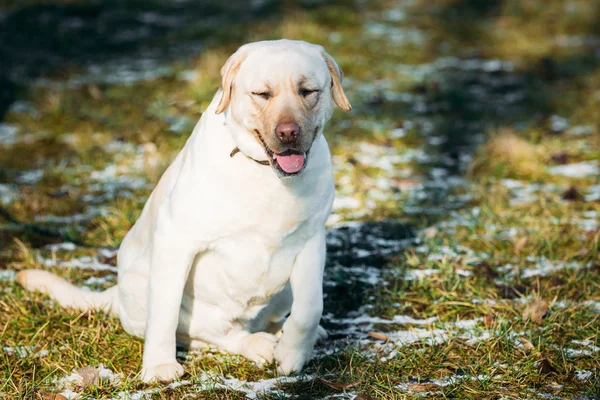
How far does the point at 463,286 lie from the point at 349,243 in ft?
2.98

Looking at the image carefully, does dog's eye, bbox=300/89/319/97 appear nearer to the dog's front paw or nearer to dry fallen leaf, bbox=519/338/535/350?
the dog's front paw

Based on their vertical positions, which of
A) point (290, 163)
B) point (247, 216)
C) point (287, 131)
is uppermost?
point (287, 131)

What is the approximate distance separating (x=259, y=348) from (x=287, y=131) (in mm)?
1117

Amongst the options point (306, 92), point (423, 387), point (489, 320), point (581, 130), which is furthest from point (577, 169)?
point (306, 92)

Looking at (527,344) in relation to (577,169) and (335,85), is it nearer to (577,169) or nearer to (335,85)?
(335,85)

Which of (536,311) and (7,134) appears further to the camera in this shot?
(7,134)

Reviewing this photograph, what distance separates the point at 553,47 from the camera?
962 cm

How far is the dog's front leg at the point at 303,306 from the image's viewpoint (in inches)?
Result: 120

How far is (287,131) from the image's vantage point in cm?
266

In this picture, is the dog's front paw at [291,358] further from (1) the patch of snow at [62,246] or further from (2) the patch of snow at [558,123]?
(2) the patch of snow at [558,123]

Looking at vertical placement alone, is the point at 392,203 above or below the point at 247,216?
below

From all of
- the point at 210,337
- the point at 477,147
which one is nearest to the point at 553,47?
the point at 477,147

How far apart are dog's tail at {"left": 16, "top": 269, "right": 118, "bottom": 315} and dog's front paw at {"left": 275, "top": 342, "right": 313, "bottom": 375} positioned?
0.93 metres

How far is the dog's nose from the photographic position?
2.66 metres
